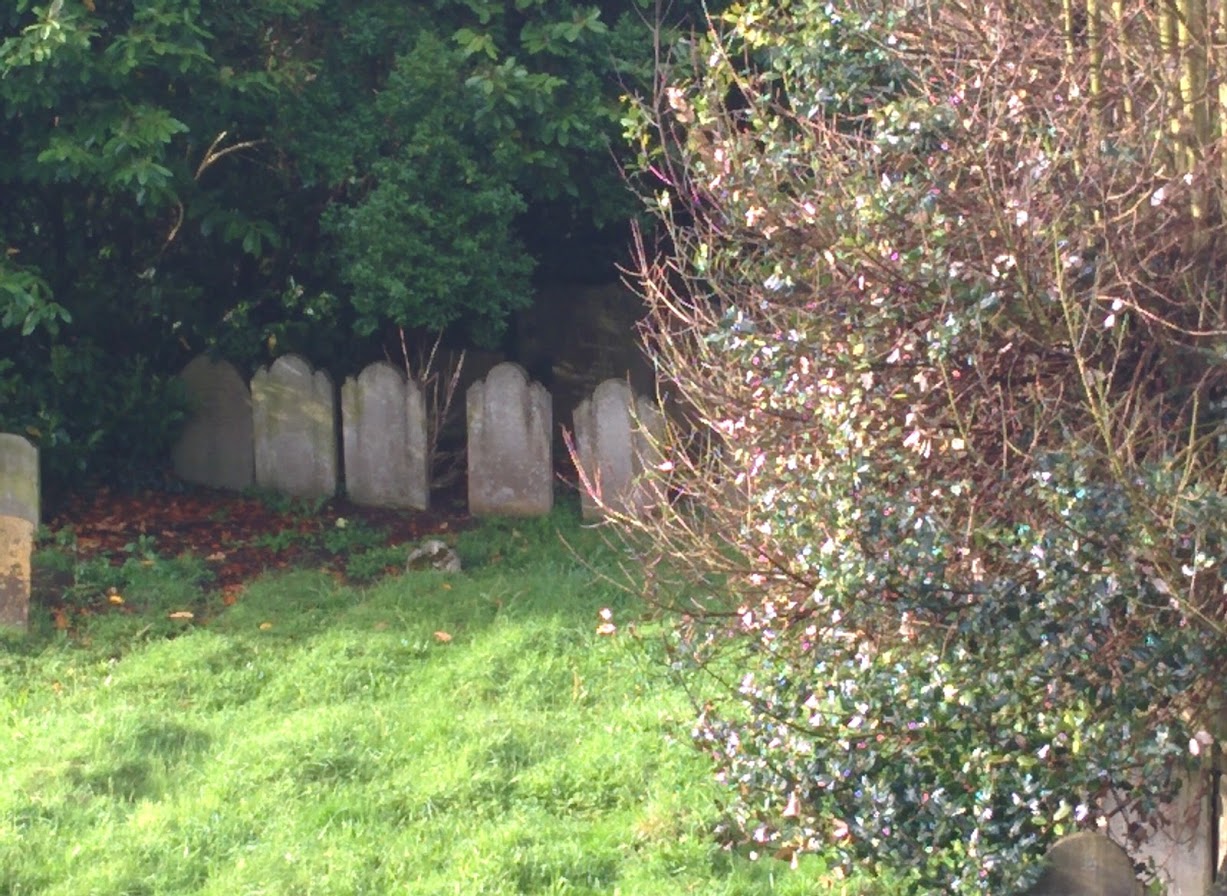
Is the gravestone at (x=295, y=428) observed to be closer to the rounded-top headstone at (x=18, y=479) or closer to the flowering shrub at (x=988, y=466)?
the rounded-top headstone at (x=18, y=479)

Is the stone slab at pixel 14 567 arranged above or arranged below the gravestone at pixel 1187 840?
above

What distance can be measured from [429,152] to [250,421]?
2.09 m

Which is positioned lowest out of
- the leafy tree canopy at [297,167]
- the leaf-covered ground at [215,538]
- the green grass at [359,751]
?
the green grass at [359,751]

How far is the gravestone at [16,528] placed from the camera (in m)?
7.16

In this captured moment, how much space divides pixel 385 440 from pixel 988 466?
236 inches

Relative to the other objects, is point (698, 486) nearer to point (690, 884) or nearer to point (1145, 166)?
point (690, 884)

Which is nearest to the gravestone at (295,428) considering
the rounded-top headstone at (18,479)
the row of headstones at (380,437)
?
the row of headstones at (380,437)

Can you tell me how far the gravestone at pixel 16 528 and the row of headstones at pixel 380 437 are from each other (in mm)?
2587

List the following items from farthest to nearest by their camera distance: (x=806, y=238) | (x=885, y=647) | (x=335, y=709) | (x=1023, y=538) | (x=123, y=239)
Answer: (x=123, y=239), (x=335, y=709), (x=806, y=238), (x=885, y=647), (x=1023, y=538)

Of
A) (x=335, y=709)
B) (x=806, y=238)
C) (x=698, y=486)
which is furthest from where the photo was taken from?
(x=335, y=709)

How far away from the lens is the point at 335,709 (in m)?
6.34

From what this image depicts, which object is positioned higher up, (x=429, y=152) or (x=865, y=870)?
(x=429, y=152)

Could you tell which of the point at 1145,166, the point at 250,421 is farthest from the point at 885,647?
the point at 250,421

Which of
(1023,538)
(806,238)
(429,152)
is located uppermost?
(429,152)
